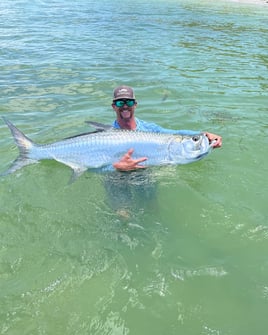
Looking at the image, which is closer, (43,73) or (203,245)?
(203,245)

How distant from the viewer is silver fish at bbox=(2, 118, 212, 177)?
5.03m

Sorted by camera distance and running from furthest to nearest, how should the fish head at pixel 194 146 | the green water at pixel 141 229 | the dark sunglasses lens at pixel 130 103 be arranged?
the dark sunglasses lens at pixel 130 103, the fish head at pixel 194 146, the green water at pixel 141 229

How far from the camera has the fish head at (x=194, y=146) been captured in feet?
16.3

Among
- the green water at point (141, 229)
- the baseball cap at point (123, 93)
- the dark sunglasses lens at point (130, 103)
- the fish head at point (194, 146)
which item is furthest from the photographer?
the dark sunglasses lens at point (130, 103)

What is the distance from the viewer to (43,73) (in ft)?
43.6

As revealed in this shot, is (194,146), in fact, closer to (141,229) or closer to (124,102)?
(124,102)

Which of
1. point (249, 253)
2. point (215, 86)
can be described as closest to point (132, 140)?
point (249, 253)

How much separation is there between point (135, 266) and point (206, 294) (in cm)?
92

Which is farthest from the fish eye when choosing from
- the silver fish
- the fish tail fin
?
the fish tail fin

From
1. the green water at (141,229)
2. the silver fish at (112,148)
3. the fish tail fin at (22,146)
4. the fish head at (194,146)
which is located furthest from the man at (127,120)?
the fish tail fin at (22,146)

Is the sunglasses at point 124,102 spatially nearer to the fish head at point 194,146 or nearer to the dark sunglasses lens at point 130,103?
the dark sunglasses lens at point 130,103

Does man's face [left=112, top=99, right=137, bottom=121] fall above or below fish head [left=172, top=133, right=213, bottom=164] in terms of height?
above

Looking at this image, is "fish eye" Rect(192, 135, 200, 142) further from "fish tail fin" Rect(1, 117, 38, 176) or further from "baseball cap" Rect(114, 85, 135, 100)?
"fish tail fin" Rect(1, 117, 38, 176)

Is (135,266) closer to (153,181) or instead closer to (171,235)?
(171,235)
